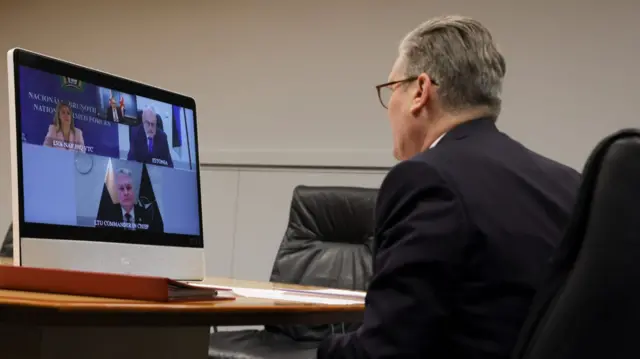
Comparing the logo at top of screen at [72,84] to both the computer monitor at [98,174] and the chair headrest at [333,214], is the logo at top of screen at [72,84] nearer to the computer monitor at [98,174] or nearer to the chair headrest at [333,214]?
the computer monitor at [98,174]

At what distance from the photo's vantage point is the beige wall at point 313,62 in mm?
3205

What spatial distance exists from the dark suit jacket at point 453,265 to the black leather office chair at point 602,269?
35cm

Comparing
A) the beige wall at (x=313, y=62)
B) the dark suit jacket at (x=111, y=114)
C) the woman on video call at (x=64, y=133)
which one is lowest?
the woman on video call at (x=64, y=133)

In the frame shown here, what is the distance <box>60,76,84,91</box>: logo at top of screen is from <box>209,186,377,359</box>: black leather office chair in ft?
4.85

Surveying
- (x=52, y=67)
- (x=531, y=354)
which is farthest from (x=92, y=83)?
(x=531, y=354)

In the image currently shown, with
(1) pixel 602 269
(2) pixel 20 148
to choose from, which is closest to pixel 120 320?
(2) pixel 20 148

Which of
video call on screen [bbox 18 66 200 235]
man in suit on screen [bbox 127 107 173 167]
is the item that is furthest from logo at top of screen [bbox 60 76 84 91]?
man in suit on screen [bbox 127 107 173 167]

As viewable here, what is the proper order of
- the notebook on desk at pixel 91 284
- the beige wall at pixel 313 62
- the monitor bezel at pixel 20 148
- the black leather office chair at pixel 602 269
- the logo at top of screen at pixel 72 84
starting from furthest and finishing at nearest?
the beige wall at pixel 313 62
the logo at top of screen at pixel 72 84
the monitor bezel at pixel 20 148
the notebook on desk at pixel 91 284
the black leather office chair at pixel 602 269

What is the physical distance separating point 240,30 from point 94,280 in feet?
10.1

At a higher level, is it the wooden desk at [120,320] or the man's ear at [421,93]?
the man's ear at [421,93]

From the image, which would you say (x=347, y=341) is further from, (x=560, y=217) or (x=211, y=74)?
(x=211, y=74)

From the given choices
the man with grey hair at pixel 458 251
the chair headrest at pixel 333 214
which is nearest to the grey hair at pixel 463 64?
the man with grey hair at pixel 458 251

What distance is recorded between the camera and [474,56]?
150 centimetres

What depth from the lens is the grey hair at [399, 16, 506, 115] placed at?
1.50 m
